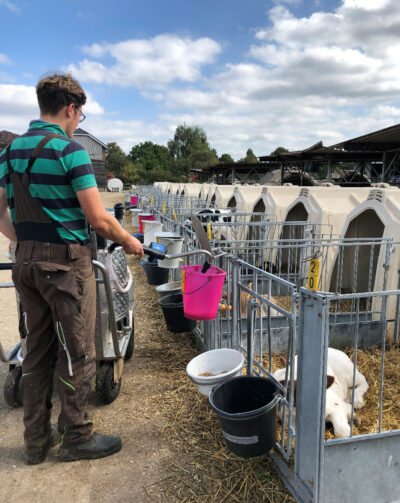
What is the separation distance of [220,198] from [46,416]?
12.3m

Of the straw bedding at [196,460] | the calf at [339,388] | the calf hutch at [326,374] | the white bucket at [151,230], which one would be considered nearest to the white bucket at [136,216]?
the white bucket at [151,230]

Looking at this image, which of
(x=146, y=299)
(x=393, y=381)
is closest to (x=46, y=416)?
(x=393, y=381)

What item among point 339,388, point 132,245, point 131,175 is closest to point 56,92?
point 132,245

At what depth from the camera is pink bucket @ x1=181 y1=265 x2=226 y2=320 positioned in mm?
3066

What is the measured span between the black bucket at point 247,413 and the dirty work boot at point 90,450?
866 millimetres

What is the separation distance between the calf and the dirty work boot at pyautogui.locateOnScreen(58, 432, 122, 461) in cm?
129

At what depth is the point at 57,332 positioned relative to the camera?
2.53 meters

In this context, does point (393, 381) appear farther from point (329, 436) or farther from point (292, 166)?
point (292, 166)

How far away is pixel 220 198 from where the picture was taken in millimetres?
14523

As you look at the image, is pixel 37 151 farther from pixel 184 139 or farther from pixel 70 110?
pixel 184 139

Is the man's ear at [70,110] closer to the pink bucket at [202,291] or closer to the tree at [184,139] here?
the pink bucket at [202,291]

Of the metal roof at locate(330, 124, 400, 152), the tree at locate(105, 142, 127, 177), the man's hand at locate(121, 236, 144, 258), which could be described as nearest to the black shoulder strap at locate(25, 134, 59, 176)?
the man's hand at locate(121, 236, 144, 258)

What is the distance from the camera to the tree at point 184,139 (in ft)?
327

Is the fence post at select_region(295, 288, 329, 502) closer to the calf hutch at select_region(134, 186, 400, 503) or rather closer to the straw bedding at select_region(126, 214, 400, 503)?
the calf hutch at select_region(134, 186, 400, 503)
